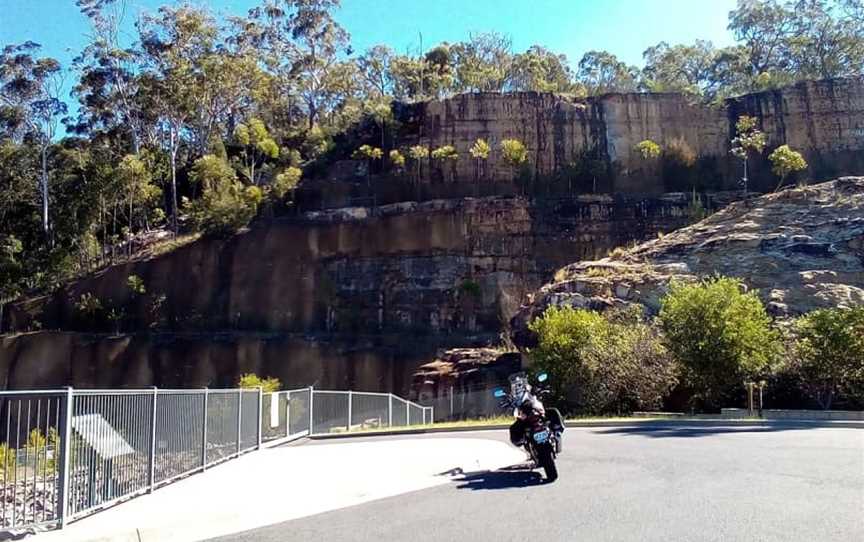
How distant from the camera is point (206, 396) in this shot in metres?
13.1

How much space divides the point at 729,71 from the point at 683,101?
21864mm

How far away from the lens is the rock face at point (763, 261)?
34.3m

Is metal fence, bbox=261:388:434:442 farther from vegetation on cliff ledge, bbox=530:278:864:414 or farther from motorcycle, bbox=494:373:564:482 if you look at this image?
motorcycle, bbox=494:373:564:482

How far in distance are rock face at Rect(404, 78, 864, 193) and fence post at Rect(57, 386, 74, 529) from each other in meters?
53.0

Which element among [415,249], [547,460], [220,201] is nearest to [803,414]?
[547,460]

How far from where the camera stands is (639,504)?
27.7 ft

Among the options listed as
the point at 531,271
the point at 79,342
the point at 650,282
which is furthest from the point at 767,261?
the point at 79,342

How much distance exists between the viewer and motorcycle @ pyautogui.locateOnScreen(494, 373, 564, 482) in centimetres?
1005

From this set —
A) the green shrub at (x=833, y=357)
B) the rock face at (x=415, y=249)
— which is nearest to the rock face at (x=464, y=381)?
the rock face at (x=415, y=249)

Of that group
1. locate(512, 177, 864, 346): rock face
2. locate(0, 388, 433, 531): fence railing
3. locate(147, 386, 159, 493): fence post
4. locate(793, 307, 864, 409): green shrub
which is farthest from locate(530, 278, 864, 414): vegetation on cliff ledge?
locate(147, 386, 159, 493): fence post

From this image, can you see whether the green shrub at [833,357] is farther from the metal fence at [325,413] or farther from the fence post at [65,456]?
the fence post at [65,456]

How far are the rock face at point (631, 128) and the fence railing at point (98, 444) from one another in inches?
1894

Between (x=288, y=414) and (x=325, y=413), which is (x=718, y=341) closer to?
(x=325, y=413)

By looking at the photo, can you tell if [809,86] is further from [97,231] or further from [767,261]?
[97,231]
